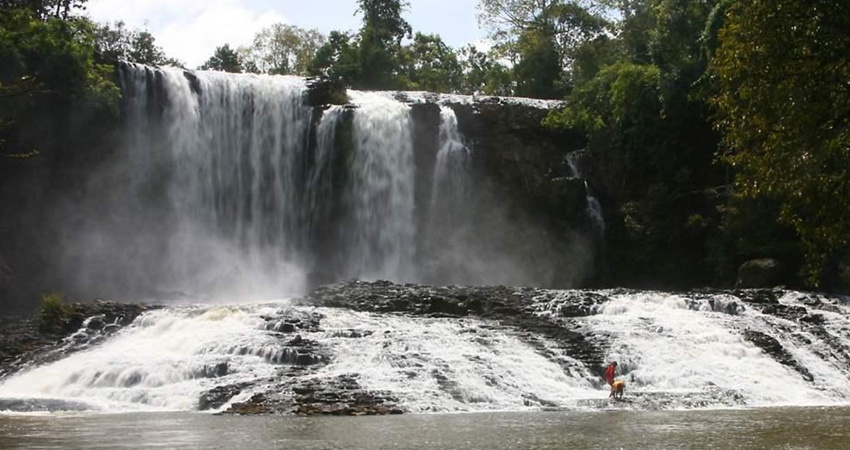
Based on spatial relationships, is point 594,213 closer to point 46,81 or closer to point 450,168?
point 450,168

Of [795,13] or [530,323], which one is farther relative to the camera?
[530,323]

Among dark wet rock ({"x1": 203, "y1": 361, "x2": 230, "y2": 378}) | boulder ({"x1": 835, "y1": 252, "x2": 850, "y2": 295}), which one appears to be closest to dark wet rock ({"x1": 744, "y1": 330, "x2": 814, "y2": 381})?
boulder ({"x1": 835, "y1": 252, "x2": 850, "y2": 295})

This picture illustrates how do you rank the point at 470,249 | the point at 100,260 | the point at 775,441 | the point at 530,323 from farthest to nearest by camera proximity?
the point at 470,249
the point at 100,260
the point at 530,323
the point at 775,441

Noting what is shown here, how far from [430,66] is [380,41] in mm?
5490

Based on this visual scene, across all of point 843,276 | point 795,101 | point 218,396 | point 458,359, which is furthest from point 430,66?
point 795,101

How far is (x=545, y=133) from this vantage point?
48.2 m

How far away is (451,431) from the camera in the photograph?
54.6ft

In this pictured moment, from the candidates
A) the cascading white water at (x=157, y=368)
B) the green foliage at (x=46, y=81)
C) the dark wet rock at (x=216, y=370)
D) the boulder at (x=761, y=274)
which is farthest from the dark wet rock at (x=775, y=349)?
the green foliage at (x=46, y=81)

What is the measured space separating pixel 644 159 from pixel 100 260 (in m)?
23.9

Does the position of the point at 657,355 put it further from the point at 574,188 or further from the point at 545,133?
the point at 545,133

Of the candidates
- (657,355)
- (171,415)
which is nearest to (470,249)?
(657,355)

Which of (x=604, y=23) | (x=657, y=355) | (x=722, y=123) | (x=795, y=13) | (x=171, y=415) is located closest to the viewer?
(x=795, y=13)

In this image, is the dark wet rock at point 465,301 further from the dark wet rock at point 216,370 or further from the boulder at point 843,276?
the boulder at point 843,276

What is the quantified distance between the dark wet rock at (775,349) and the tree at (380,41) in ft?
146
